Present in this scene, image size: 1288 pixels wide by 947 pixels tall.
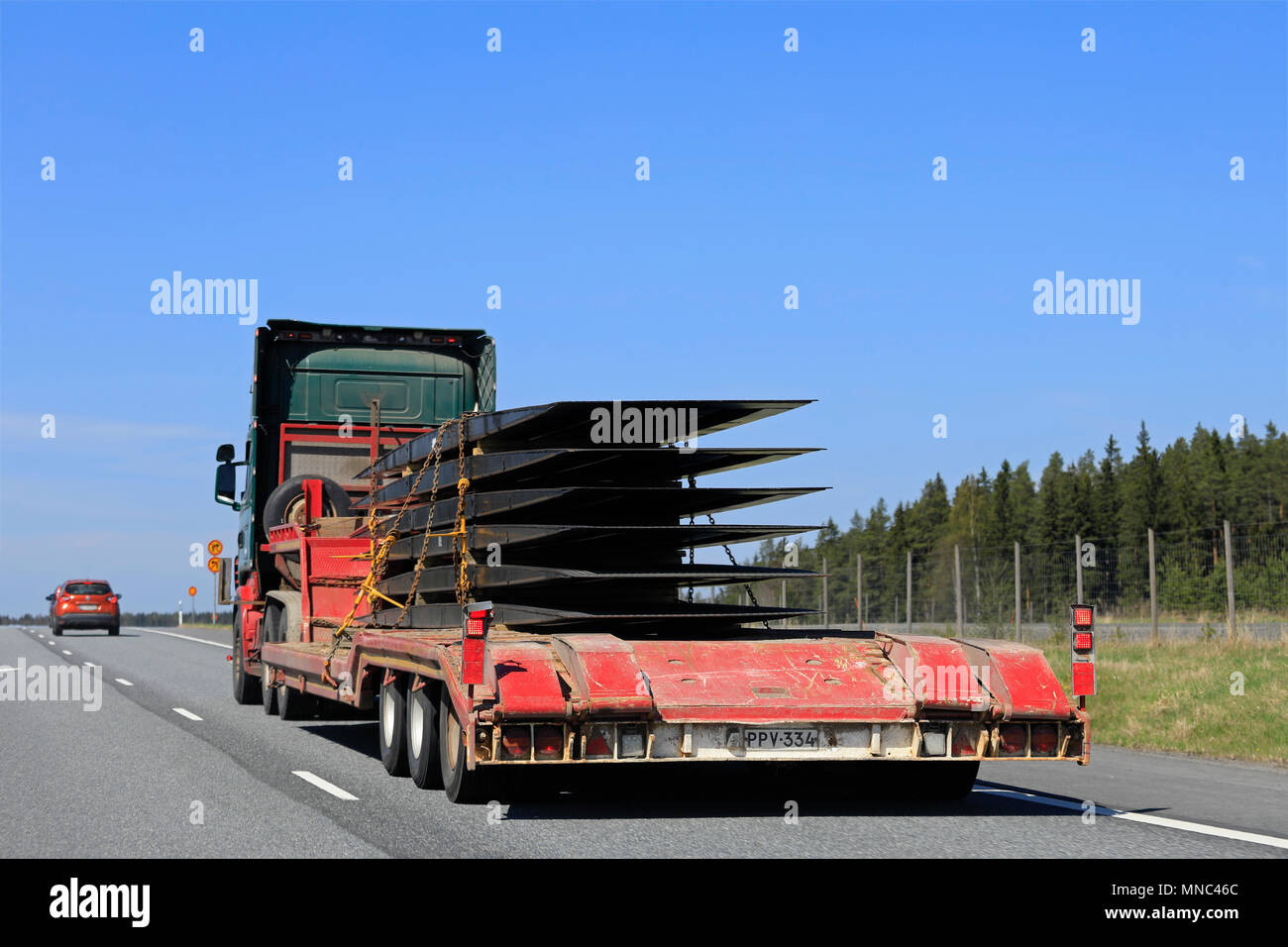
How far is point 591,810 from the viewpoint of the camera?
30.0 feet

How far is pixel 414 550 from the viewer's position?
12273 millimetres

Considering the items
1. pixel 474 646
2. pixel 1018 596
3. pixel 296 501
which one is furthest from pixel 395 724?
pixel 1018 596

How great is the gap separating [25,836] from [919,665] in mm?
5151

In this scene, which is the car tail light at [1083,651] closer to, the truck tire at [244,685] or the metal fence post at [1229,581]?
the truck tire at [244,685]

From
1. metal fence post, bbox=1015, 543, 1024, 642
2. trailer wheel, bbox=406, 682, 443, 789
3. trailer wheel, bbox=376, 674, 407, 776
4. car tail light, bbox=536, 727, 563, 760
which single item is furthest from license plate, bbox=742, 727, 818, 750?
metal fence post, bbox=1015, 543, 1024, 642

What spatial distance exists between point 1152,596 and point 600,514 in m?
14.1

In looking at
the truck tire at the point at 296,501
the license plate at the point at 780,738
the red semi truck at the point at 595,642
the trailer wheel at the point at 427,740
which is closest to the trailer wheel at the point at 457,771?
the red semi truck at the point at 595,642

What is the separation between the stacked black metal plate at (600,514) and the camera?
1031 centimetres

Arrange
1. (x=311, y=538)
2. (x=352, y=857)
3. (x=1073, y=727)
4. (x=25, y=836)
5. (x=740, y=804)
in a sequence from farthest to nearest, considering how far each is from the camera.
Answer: (x=311, y=538) < (x=740, y=804) < (x=1073, y=727) < (x=25, y=836) < (x=352, y=857)

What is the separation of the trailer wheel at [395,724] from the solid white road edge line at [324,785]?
1.62 ft

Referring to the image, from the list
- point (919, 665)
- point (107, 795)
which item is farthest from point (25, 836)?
point (919, 665)

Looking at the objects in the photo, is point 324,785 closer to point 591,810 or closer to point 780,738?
point 591,810

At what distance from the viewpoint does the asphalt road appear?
25.4ft
